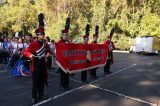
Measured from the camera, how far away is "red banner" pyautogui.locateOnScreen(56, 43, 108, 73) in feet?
39.7

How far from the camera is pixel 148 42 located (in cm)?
4006

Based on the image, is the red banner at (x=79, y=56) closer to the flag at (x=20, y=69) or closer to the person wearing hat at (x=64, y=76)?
the person wearing hat at (x=64, y=76)

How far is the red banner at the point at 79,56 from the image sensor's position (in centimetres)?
1209

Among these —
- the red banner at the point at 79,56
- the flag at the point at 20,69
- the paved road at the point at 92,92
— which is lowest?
the paved road at the point at 92,92

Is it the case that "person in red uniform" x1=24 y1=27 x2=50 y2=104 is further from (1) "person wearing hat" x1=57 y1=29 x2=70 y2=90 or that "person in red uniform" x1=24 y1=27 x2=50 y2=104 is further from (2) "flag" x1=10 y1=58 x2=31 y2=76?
(2) "flag" x1=10 y1=58 x2=31 y2=76

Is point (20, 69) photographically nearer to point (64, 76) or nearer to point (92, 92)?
point (64, 76)

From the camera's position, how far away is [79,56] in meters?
13.6

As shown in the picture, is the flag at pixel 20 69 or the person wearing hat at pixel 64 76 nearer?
the person wearing hat at pixel 64 76

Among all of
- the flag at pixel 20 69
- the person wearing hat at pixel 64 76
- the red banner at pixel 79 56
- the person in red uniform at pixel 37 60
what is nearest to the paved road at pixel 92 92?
the person wearing hat at pixel 64 76

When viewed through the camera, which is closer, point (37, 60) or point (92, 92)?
point (37, 60)

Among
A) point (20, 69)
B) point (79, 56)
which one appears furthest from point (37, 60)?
point (20, 69)

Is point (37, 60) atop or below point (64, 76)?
atop

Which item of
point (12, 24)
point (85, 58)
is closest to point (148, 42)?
point (85, 58)

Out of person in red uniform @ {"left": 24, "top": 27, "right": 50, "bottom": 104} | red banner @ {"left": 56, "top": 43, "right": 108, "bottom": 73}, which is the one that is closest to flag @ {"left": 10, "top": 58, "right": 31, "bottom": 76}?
red banner @ {"left": 56, "top": 43, "right": 108, "bottom": 73}
